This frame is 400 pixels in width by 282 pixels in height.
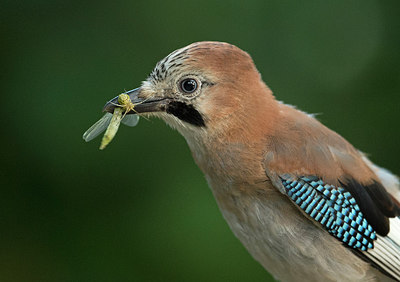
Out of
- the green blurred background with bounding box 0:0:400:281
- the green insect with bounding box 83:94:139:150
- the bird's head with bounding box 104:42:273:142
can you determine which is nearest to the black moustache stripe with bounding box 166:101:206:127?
the bird's head with bounding box 104:42:273:142

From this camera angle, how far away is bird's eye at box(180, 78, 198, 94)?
3.62 m

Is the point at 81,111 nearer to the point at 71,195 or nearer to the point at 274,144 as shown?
the point at 71,195

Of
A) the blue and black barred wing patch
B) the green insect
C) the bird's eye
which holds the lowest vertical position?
the blue and black barred wing patch

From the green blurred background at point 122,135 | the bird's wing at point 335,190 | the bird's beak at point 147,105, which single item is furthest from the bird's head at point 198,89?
the green blurred background at point 122,135

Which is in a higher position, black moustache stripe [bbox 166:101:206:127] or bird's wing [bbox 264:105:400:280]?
black moustache stripe [bbox 166:101:206:127]

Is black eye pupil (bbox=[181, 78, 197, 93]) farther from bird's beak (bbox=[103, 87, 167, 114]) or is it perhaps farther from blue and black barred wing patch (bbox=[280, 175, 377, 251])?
blue and black barred wing patch (bbox=[280, 175, 377, 251])

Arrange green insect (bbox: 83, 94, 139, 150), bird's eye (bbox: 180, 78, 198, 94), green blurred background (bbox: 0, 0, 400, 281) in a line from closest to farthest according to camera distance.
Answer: green insect (bbox: 83, 94, 139, 150) < bird's eye (bbox: 180, 78, 198, 94) < green blurred background (bbox: 0, 0, 400, 281)

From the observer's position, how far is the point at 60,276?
5000mm

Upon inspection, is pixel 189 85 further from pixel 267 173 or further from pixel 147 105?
pixel 267 173

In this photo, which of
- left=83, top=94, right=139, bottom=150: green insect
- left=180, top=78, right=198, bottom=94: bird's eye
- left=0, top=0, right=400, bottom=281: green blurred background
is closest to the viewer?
left=83, top=94, right=139, bottom=150: green insect

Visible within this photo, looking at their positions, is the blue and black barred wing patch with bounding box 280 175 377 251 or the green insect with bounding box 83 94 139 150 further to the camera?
the blue and black barred wing patch with bounding box 280 175 377 251

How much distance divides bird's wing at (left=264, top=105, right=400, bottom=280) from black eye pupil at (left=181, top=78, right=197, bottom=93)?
55cm

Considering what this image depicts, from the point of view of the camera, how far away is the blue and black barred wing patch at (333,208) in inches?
144

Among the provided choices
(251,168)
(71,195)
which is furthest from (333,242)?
(71,195)
